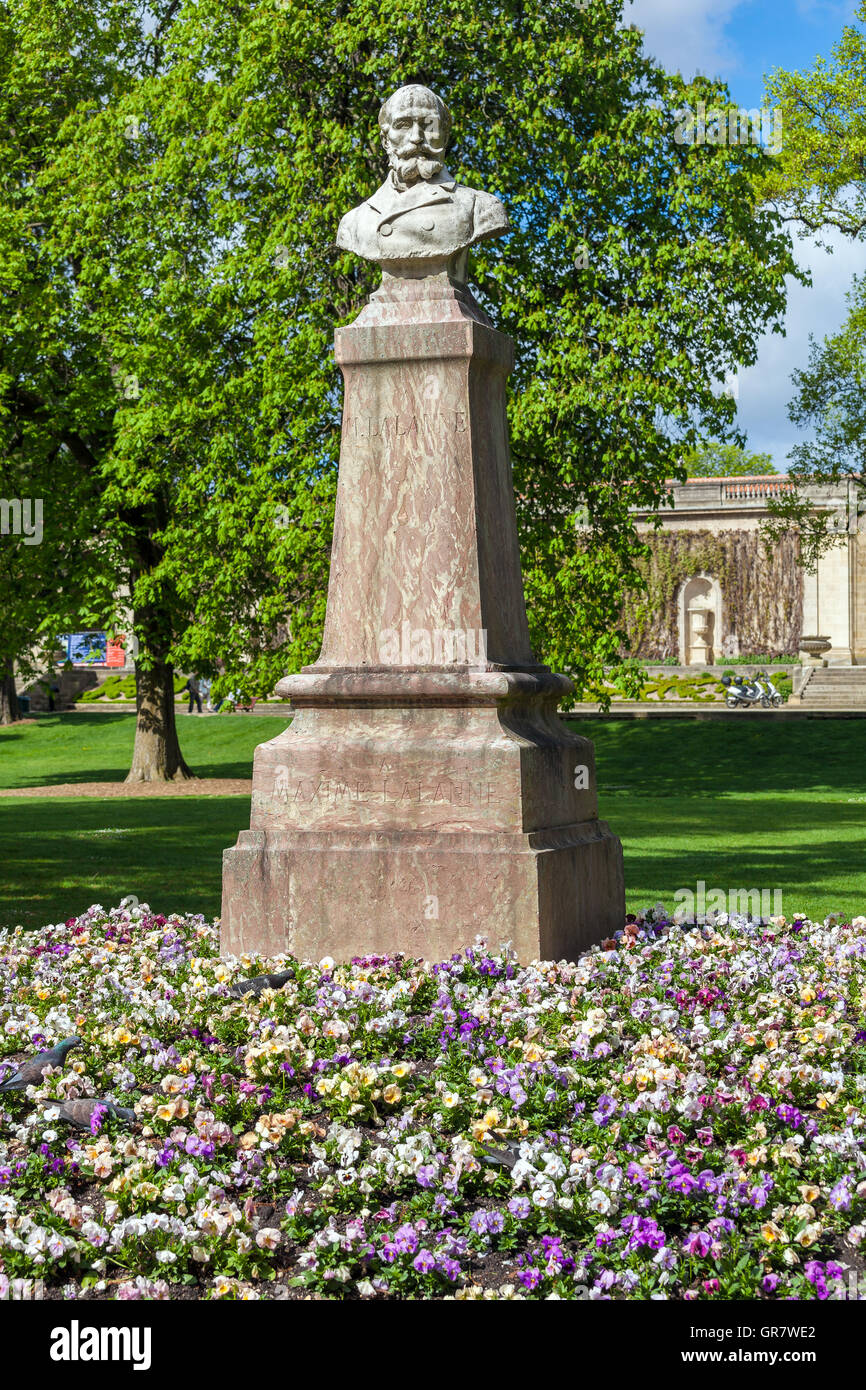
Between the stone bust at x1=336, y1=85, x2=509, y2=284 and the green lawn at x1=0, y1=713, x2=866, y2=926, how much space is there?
456cm

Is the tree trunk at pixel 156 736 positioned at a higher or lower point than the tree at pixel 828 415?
lower

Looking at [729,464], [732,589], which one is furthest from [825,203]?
[729,464]

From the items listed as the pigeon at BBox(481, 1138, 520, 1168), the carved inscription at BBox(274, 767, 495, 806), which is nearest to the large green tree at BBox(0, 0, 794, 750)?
the carved inscription at BBox(274, 767, 495, 806)

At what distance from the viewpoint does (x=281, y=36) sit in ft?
63.7

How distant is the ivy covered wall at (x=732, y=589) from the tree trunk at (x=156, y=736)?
2927 centimetres

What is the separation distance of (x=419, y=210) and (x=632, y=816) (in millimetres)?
12723

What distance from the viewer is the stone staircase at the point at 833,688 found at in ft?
120

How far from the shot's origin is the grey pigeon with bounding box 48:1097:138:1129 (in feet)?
15.0

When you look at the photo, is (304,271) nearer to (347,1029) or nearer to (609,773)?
(609,773)

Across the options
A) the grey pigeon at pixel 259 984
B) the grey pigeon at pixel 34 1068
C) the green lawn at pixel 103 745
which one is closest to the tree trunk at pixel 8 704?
the green lawn at pixel 103 745

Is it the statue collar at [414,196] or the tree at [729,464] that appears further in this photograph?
the tree at [729,464]

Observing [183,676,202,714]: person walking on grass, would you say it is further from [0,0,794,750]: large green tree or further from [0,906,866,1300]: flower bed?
[0,906,866,1300]: flower bed

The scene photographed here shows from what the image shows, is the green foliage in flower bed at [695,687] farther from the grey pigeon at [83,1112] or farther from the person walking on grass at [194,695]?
the grey pigeon at [83,1112]
